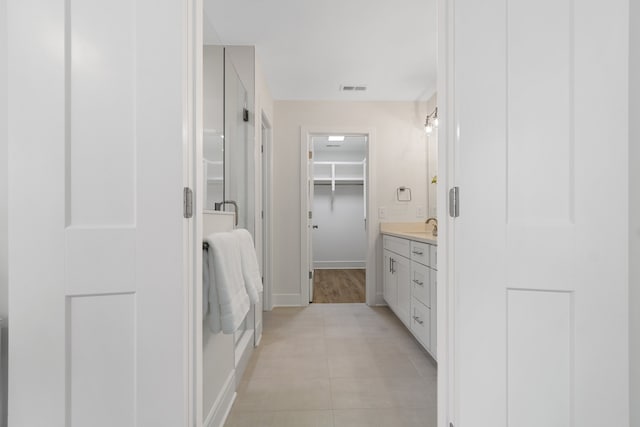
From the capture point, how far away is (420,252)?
97.2 inches

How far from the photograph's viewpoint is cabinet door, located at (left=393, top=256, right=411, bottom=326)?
2788 millimetres

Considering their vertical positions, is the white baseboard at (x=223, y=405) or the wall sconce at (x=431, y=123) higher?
the wall sconce at (x=431, y=123)

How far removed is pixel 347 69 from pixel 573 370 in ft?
9.42

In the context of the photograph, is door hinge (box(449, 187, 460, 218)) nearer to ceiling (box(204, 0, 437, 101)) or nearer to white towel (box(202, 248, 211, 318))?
white towel (box(202, 248, 211, 318))

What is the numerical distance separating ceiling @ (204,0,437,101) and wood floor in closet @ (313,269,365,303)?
101 inches

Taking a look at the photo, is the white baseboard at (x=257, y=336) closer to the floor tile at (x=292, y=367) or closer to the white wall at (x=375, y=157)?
the floor tile at (x=292, y=367)

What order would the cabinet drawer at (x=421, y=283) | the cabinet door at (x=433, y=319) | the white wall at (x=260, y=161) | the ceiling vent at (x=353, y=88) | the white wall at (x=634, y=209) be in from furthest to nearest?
the ceiling vent at (x=353, y=88), the white wall at (x=260, y=161), the cabinet drawer at (x=421, y=283), the cabinet door at (x=433, y=319), the white wall at (x=634, y=209)

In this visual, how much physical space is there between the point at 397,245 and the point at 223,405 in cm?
210

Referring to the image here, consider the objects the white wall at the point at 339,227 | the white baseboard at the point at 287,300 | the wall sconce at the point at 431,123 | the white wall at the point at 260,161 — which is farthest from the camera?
the white wall at the point at 339,227

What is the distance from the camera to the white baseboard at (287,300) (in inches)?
149

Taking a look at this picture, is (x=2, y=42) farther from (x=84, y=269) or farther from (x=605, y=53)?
(x=605, y=53)

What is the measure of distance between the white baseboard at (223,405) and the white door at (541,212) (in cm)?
106

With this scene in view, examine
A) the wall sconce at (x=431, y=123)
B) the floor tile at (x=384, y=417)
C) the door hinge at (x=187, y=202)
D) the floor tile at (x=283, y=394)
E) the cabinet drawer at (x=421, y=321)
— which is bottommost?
the floor tile at (x=283, y=394)

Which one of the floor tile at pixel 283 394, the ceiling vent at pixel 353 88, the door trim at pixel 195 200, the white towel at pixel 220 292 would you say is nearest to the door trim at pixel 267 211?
the ceiling vent at pixel 353 88
